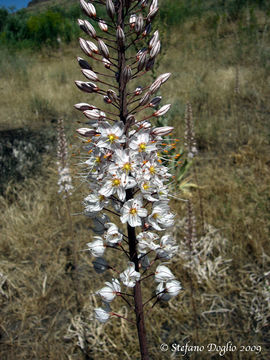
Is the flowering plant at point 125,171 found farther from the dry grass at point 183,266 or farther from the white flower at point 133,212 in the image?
the dry grass at point 183,266

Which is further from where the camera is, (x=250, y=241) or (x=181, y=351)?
(x=250, y=241)

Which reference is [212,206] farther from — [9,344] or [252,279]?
[9,344]

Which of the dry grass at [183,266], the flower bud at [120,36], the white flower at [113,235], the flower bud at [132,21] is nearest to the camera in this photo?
the flower bud at [120,36]

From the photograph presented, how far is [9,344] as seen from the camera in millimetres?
2879

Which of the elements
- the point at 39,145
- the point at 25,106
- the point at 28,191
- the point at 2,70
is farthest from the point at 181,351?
the point at 2,70

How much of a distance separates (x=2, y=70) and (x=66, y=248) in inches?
393

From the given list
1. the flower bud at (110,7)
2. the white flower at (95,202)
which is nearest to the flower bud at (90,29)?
the flower bud at (110,7)

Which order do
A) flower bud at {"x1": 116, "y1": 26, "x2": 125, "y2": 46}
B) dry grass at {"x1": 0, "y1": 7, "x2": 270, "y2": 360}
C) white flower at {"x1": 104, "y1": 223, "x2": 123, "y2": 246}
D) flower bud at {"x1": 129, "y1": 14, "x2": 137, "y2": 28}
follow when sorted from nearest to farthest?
1. flower bud at {"x1": 116, "y1": 26, "x2": 125, "y2": 46}
2. white flower at {"x1": 104, "y1": 223, "x2": 123, "y2": 246}
3. flower bud at {"x1": 129, "y1": 14, "x2": 137, "y2": 28}
4. dry grass at {"x1": 0, "y1": 7, "x2": 270, "y2": 360}

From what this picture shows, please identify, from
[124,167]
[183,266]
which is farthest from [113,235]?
[183,266]

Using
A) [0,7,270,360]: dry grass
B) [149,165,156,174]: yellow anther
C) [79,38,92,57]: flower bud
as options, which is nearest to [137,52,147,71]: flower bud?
[79,38,92,57]: flower bud

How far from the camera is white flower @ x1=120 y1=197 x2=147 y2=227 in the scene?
1.54 metres

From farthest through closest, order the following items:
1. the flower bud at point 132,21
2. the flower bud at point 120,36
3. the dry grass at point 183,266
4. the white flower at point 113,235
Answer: the dry grass at point 183,266 → the flower bud at point 132,21 → the white flower at point 113,235 → the flower bud at point 120,36

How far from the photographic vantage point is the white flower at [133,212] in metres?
1.54

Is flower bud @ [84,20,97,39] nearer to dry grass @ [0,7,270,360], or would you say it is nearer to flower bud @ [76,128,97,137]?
flower bud @ [76,128,97,137]
